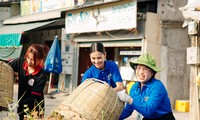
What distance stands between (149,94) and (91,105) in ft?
2.33

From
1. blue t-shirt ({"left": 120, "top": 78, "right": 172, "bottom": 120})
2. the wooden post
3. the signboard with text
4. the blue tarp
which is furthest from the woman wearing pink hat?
the blue tarp

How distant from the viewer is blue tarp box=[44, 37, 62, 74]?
1386cm

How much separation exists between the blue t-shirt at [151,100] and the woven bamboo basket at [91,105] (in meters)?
0.27

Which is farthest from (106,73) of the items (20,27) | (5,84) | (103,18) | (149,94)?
(20,27)

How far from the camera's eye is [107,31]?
41.4 ft

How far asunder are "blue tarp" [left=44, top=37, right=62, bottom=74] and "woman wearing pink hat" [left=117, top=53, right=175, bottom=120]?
10463 mm

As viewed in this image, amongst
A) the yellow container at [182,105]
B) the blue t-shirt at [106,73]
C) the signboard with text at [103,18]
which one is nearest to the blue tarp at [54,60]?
the signboard with text at [103,18]

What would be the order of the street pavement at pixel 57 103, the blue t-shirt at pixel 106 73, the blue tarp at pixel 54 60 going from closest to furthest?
the blue t-shirt at pixel 106 73, the street pavement at pixel 57 103, the blue tarp at pixel 54 60

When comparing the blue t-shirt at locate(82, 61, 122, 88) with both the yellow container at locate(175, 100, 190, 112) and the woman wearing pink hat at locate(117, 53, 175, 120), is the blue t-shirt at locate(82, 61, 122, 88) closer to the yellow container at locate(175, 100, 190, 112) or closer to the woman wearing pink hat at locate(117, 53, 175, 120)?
the woman wearing pink hat at locate(117, 53, 175, 120)

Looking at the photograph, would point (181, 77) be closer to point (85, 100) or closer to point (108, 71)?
point (108, 71)

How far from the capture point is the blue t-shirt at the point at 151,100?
3.24m

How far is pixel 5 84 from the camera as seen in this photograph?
371 cm

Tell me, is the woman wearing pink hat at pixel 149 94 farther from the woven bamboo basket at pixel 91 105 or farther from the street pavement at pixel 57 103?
the street pavement at pixel 57 103

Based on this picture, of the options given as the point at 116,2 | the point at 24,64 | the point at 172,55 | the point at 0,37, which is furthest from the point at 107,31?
the point at 24,64
